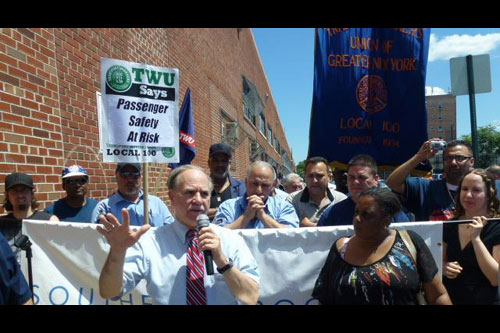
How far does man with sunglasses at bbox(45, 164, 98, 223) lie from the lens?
11.6ft

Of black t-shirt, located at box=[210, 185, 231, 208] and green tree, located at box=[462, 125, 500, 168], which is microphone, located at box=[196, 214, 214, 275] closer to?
black t-shirt, located at box=[210, 185, 231, 208]

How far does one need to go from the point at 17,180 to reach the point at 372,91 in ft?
10.8

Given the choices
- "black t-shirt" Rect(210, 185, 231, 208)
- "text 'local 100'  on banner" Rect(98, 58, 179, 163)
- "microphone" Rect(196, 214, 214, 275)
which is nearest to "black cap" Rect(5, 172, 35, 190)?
"text 'local 100'  on banner" Rect(98, 58, 179, 163)

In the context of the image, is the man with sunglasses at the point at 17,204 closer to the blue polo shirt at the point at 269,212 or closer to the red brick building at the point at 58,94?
the red brick building at the point at 58,94

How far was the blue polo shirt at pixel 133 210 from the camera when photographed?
351cm

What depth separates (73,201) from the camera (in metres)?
3.62

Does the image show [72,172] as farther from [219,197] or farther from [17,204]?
[219,197]

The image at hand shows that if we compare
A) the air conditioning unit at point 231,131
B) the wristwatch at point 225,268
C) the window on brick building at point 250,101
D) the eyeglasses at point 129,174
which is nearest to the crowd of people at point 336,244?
the wristwatch at point 225,268

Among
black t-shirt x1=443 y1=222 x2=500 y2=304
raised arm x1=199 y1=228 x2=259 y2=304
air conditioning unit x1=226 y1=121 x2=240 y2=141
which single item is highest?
air conditioning unit x1=226 y1=121 x2=240 y2=141

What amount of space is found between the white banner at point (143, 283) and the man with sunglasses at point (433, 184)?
557 mm

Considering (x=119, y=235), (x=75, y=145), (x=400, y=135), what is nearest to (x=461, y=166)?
(x=400, y=135)

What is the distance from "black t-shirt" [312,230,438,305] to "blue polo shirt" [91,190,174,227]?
82.0 inches

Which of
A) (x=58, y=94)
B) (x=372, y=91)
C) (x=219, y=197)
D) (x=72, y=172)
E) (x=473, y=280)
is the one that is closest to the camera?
(x=473, y=280)

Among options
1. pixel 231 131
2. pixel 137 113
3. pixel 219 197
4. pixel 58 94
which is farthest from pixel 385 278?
pixel 231 131
